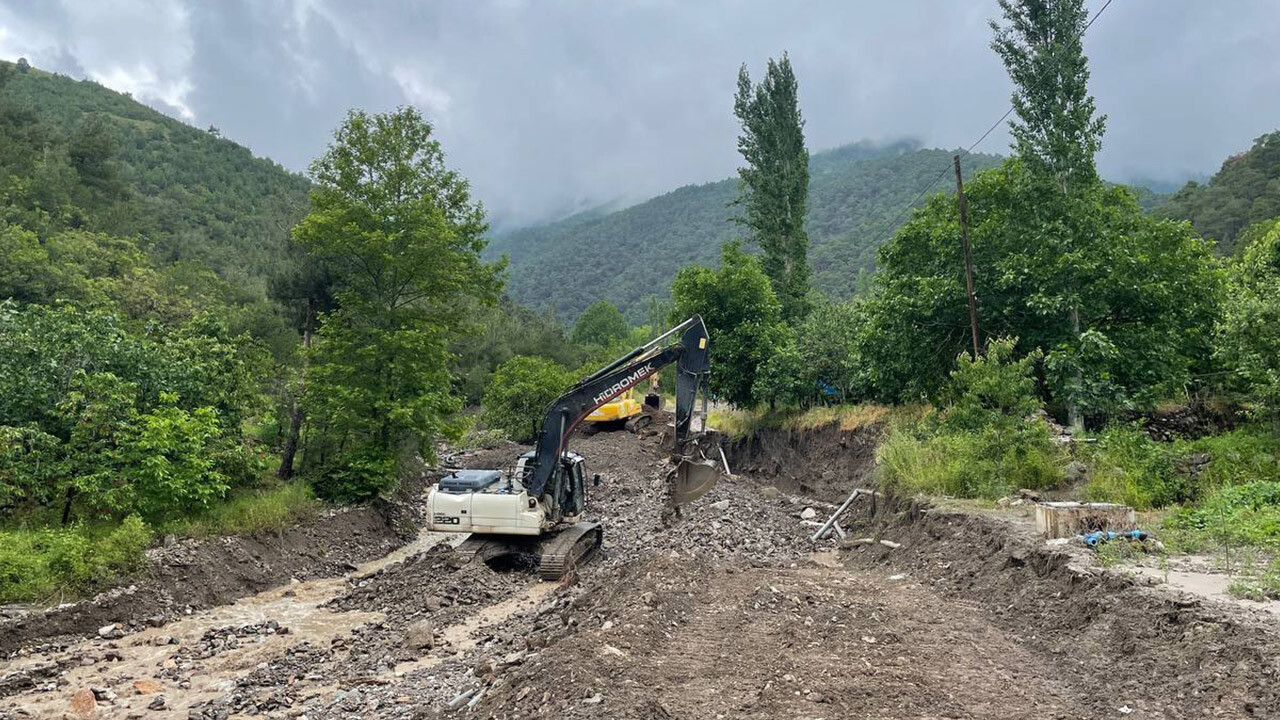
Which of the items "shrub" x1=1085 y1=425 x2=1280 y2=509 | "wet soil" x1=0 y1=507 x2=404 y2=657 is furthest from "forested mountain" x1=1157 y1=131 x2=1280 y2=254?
"wet soil" x1=0 y1=507 x2=404 y2=657

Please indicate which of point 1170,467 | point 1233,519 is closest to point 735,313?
point 1170,467

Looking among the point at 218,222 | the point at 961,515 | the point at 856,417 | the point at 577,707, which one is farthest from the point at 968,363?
the point at 218,222

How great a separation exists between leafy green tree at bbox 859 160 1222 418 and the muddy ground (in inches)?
264

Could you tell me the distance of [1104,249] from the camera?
59.1 feet

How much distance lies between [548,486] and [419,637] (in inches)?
196

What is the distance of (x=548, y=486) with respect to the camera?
1519cm

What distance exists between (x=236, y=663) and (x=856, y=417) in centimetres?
1947

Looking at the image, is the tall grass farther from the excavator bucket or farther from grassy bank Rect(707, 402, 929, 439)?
grassy bank Rect(707, 402, 929, 439)

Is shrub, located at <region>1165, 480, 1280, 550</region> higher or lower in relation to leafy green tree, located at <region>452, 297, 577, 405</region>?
lower

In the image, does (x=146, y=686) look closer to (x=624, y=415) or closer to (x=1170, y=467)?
(x=1170, y=467)

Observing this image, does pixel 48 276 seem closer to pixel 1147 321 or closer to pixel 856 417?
pixel 856 417

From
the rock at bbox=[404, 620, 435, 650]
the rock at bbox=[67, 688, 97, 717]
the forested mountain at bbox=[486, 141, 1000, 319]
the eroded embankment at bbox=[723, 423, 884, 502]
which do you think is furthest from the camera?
the forested mountain at bbox=[486, 141, 1000, 319]

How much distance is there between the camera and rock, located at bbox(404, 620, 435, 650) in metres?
10.4

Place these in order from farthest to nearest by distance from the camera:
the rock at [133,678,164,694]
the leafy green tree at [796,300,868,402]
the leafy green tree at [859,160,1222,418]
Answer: the leafy green tree at [796,300,868,402], the leafy green tree at [859,160,1222,418], the rock at [133,678,164,694]
